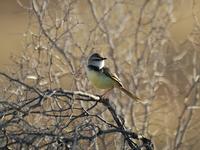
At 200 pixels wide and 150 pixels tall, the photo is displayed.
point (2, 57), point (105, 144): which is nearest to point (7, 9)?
point (2, 57)

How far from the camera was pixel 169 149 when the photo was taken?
27.8ft

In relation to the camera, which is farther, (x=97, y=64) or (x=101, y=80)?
(x=97, y=64)

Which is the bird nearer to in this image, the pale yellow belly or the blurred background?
the pale yellow belly

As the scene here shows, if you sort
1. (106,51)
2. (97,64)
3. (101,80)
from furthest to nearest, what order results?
(106,51) < (97,64) < (101,80)

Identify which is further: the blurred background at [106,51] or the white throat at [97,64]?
the white throat at [97,64]

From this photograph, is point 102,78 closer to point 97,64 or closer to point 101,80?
point 101,80

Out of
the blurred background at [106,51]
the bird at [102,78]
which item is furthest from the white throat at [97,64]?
the blurred background at [106,51]

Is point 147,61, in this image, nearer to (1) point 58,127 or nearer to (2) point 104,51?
(2) point 104,51

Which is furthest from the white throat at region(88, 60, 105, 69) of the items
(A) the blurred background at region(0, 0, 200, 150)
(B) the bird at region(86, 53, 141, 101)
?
(A) the blurred background at region(0, 0, 200, 150)

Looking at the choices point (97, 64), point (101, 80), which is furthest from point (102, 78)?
point (97, 64)

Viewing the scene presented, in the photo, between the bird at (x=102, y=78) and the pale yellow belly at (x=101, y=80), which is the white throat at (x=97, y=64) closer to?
the bird at (x=102, y=78)

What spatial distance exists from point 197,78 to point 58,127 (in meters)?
4.33

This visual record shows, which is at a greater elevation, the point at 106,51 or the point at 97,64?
the point at 106,51

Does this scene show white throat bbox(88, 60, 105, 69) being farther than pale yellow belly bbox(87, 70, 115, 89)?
Yes
